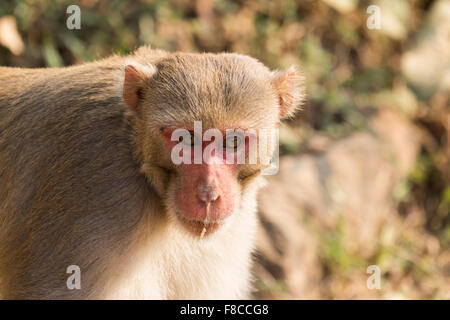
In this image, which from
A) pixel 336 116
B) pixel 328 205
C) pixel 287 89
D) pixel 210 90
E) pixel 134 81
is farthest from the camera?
pixel 336 116

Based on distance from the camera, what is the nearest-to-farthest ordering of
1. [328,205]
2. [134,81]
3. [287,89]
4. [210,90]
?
[210,90] < [134,81] < [287,89] < [328,205]

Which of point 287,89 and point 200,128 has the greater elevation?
point 287,89

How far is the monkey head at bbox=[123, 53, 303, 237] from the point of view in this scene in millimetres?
4117

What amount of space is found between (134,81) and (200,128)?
578 millimetres

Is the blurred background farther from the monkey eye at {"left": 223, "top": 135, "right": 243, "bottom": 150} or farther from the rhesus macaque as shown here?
the monkey eye at {"left": 223, "top": 135, "right": 243, "bottom": 150}

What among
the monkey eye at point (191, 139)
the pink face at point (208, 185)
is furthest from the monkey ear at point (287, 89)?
the monkey eye at point (191, 139)

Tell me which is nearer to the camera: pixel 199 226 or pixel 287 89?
pixel 199 226

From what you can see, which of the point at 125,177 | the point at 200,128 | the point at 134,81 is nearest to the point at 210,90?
the point at 200,128

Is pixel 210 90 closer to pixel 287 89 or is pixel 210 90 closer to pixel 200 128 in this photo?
pixel 200 128

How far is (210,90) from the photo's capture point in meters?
4.20

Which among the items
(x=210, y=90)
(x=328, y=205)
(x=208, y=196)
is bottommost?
(x=328, y=205)

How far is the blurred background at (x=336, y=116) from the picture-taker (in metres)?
7.51
